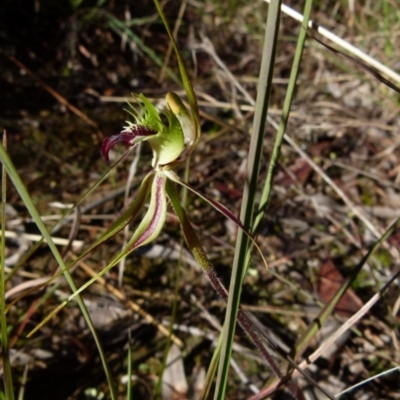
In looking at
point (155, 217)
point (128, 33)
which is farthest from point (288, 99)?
point (128, 33)

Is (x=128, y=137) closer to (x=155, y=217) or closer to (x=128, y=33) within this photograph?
(x=155, y=217)

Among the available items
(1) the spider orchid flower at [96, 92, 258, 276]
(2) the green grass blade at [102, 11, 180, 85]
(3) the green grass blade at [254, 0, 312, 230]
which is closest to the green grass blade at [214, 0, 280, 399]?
(1) the spider orchid flower at [96, 92, 258, 276]

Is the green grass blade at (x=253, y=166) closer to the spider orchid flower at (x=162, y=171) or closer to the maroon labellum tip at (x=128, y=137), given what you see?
the spider orchid flower at (x=162, y=171)

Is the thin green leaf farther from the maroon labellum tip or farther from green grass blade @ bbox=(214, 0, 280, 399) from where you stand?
green grass blade @ bbox=(214, 0, 280, 399)

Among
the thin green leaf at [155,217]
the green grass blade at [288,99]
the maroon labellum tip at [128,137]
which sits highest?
the green grass blade at [288,99]

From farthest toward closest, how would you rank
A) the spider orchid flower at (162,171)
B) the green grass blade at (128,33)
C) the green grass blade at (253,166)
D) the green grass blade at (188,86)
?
the green grass blade at (128,33) → the spider orchid flower at (162,171) → the green grass blade at (188,86) → the green grass blade at (253,166)

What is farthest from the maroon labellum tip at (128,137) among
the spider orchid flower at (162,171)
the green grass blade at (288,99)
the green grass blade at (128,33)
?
the green grass blade at (128,33)

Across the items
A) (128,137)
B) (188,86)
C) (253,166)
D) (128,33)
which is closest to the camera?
(253,166)

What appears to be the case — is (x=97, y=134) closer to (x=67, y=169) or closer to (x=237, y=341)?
(x=67, y=169)
